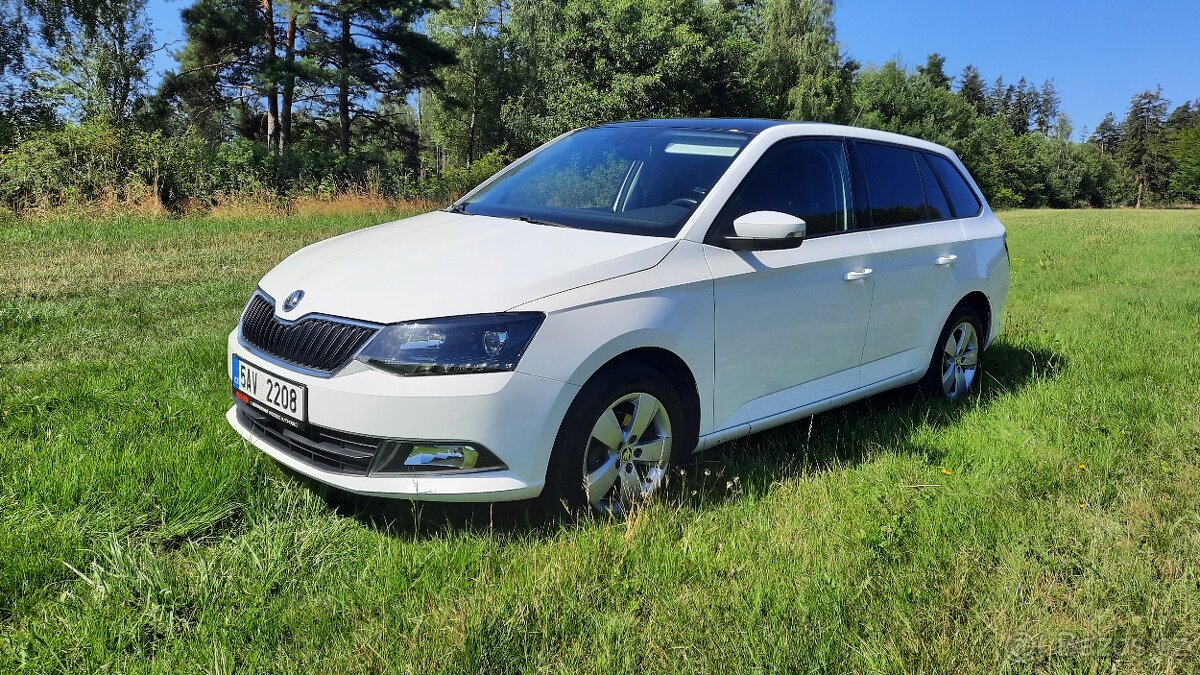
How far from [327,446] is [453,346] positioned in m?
0.60

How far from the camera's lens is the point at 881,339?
13.7 feet

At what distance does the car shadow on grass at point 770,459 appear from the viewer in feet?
9.73

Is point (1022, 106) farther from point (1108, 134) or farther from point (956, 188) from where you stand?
point (956, 188)

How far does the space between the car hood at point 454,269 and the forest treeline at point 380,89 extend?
13.9 m

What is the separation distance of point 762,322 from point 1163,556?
165 cm

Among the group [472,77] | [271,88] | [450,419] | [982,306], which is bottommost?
[450,419]

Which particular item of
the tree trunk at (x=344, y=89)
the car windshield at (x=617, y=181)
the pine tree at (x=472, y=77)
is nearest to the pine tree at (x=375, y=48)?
the tree trunk at (x=344, y=89)

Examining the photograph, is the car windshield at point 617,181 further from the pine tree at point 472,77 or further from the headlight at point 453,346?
the pine tree at point 472,77

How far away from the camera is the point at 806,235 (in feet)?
12.2

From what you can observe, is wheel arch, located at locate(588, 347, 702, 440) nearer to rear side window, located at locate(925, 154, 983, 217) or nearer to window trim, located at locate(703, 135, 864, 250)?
window trim, located at locate(703, 135, 864, 250)

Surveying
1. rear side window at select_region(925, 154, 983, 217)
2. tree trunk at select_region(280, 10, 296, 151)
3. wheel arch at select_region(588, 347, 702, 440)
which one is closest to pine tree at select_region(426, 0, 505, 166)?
tree trunk at select_region(280, 10, 296, 151)

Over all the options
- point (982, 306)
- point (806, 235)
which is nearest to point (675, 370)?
point (806, 235)

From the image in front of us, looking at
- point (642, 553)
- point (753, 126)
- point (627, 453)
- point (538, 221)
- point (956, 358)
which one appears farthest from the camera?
point (956, 358)

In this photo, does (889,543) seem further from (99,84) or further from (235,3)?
(235,3)
